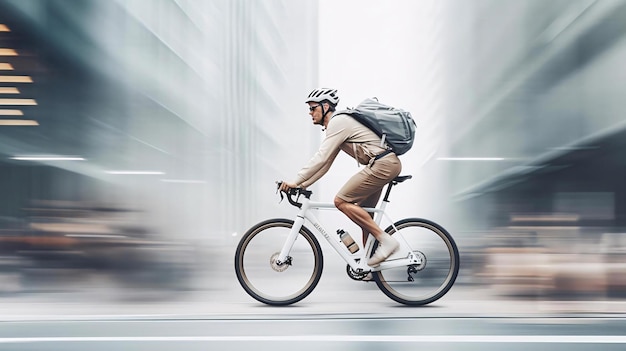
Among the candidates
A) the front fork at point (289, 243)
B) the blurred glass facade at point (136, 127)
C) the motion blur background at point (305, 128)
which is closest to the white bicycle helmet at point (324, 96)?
the front fork at point (289, 243)

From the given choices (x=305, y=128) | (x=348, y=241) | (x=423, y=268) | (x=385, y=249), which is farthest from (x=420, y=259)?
(x=305, y=128)

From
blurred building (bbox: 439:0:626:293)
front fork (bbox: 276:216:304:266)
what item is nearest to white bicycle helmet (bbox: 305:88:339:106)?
front fork (bbox: 276:216:304:266)

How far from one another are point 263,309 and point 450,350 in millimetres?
1960

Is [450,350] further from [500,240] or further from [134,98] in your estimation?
[134,98]

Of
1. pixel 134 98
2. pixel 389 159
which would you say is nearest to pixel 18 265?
pixel 134 98

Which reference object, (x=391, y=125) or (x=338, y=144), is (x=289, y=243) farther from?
(x=391, y=125)

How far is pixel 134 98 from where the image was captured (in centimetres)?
923

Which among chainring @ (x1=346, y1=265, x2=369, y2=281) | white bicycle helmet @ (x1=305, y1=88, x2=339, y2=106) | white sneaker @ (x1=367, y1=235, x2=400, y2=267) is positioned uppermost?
white bicycle helmet @ (x1=305, y1=88, x2=339, y2=106)

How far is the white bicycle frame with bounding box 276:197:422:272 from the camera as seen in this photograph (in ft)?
18.2

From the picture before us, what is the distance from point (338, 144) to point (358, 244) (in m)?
0.84

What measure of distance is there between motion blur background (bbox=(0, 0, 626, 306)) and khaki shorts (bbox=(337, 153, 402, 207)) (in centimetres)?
206

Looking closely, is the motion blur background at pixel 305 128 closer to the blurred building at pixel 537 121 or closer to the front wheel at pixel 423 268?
the blurred building at pixel 537 121

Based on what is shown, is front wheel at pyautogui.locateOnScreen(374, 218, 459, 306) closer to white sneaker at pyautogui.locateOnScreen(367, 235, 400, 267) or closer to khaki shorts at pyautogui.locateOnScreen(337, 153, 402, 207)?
white sneaker at pyautogui.locateOnScreen(367, 235, 400, 267)

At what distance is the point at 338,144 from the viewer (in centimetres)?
558
